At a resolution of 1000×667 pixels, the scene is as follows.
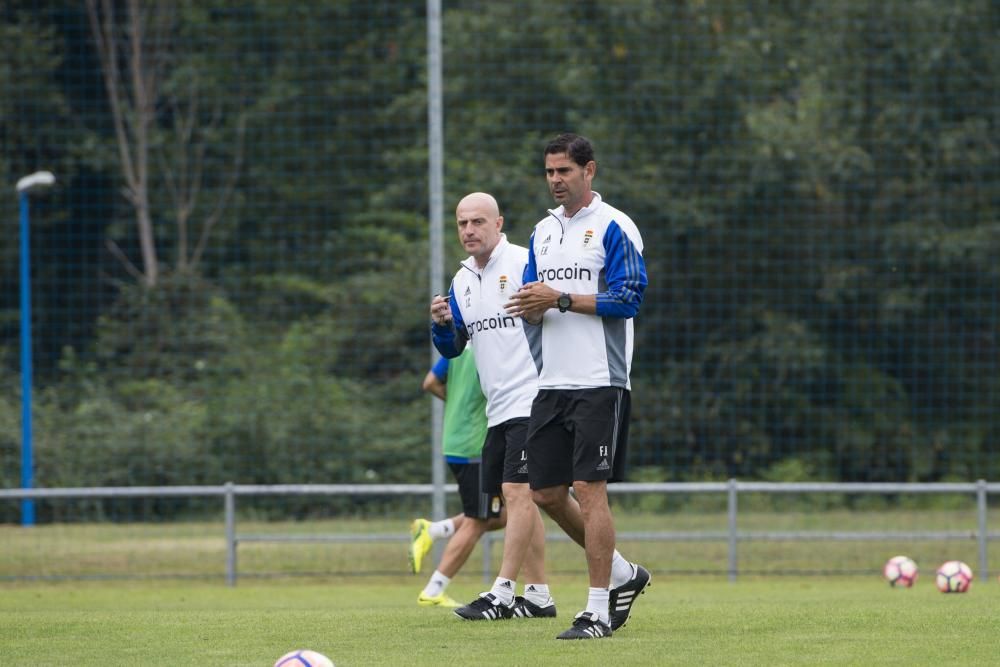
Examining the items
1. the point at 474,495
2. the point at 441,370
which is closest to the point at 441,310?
the point at 474,495

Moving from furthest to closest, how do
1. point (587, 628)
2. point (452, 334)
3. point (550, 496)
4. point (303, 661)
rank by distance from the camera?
point (452, 334) < point (550, 496) < point (587, 628) < point (303, 661)

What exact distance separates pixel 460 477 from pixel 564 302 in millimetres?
3065

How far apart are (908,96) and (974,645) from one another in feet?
52.6

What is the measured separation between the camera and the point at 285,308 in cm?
2545

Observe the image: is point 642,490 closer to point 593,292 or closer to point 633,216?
point 593,292

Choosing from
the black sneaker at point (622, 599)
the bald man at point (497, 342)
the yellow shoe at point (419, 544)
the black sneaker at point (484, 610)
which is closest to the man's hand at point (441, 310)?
the bald man at point (497, 342)

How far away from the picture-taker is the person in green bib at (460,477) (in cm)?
959

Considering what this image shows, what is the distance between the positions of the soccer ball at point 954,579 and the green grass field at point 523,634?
31cm

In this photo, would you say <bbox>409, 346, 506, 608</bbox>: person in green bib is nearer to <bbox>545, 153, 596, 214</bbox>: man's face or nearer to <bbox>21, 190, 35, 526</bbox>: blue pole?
<bbox>545, 153, 596, 214</bbox>: man's face

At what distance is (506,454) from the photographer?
8211 mm

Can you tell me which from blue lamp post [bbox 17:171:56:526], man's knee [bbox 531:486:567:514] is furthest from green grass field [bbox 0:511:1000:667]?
blue lamp post [bbox 17:171:56:526]

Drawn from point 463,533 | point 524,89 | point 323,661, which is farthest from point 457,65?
point 323,661

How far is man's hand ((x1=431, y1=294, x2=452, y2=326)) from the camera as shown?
27.1 ft

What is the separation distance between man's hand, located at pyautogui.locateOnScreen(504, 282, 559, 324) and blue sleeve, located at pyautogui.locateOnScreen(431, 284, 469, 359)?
136 centimetres
